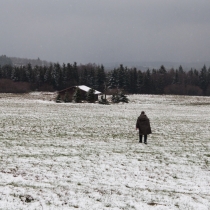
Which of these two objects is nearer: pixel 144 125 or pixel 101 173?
pixel 101 173

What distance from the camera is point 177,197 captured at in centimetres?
778

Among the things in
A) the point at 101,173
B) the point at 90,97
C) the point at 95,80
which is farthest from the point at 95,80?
the point at 101,173

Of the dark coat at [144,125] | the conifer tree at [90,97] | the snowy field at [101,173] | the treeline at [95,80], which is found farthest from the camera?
the treeline at [95,80]

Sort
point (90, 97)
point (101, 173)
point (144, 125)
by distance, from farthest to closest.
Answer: point (90, 97) → point (144, 125) → point (101, 173)

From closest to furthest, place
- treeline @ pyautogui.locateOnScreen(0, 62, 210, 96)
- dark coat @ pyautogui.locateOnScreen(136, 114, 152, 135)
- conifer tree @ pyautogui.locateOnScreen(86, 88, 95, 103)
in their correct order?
1. dark coat @ pyautogui.locateOnScreen(136, 114, 152, 135)
2. conifer tree @ pyautogui.locateOnScreen(86, 88, 95, 103)
3. treeline @ pyautogui.locateOnScreen(0, 62, 210, 96)

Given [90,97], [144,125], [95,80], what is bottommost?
[144,125]

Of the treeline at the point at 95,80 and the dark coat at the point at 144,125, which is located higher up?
the treeline at the point at 95,80

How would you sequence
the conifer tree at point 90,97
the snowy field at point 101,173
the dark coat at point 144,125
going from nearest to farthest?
the snowy field at point 101,173 → the dark coat at point 144,125 → the conifer tree at point 90,97

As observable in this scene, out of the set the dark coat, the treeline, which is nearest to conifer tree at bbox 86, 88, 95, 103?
the treeline

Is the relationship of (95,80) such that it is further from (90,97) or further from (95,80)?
(90,97)

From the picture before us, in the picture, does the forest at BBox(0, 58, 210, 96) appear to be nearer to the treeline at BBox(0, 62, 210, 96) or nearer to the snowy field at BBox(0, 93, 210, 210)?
the treeline at BBox(0, 62, 210, 96)

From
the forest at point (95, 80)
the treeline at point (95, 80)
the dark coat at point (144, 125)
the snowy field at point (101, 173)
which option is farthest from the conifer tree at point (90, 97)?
the dark coat at point (144, 125)

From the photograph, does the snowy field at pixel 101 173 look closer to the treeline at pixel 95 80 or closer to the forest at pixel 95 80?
the treeline at pixel 95 80

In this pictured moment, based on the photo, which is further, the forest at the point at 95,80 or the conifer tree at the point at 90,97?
the forest at the point at 95,80
